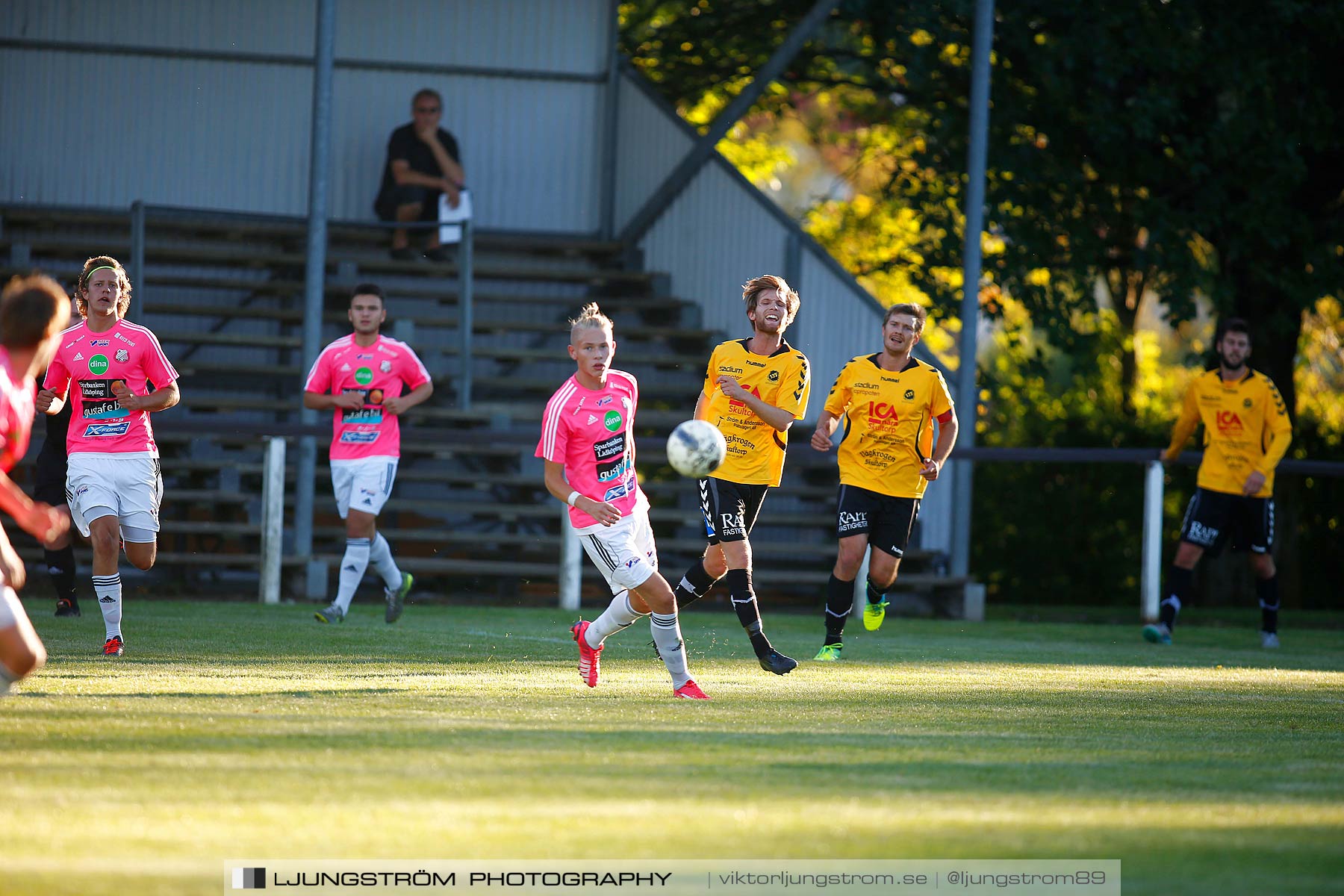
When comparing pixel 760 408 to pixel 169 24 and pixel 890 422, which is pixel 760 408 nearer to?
pixel 890 422

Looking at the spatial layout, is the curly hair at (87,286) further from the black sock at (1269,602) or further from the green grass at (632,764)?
the black sock at (1269,602)

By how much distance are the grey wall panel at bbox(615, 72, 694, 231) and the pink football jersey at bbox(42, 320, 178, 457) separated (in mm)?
11172

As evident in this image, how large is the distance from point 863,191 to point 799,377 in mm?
20145

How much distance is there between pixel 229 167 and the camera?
2119 centimetres

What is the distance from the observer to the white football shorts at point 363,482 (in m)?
12.4

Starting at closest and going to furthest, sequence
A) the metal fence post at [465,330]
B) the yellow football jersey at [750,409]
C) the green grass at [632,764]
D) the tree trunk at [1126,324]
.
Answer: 1. the green grass at [632,764]
2. the yellow football jersey at [750,409]
3. the metal fence post at [465,330]
4. the tree trunk at [1126,324]

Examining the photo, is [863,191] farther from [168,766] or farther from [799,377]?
[168,766]

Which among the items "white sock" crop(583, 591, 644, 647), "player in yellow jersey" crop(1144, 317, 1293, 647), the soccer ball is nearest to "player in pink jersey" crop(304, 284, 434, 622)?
the soccer ball

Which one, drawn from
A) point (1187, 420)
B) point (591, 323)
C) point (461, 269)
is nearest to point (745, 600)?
point (591, 323)

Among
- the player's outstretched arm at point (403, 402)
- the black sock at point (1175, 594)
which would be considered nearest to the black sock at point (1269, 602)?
the black sock at point (1175, 594)

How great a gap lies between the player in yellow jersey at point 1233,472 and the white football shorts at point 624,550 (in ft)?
22.4

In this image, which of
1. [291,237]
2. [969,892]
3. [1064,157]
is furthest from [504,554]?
[969,892]

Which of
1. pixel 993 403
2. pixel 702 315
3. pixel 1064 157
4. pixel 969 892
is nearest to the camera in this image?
pixel 969 892

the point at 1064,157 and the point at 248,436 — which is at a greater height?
the point at 1064,157
